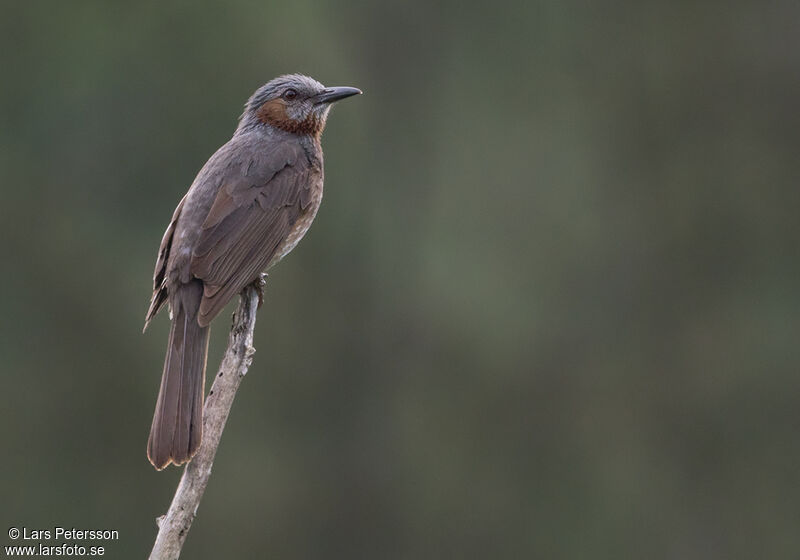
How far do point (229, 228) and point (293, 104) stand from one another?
119cm

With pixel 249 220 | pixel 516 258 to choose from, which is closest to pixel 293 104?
pixel 249 220

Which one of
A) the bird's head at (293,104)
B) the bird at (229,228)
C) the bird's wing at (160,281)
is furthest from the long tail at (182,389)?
the bird's head at (293,104)

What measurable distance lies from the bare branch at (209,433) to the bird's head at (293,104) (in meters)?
1.31

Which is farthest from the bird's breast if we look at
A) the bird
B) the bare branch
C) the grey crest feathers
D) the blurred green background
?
the blurred green background

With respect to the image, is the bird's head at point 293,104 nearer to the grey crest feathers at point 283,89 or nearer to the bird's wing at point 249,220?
the grey crest feathers at point 283,89

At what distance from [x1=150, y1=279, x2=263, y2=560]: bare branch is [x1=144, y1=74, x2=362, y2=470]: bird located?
0.06m

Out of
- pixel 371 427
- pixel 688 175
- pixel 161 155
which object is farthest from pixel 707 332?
pixel 161 155

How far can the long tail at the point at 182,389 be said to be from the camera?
464 centimetres

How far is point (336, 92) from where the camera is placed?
6484 mm

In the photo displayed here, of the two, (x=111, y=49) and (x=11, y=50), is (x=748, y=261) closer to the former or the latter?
(x=111, y=49)

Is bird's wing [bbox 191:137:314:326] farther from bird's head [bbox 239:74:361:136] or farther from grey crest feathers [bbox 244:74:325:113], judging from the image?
grey crest feathers [bbox 244:74:325:113]

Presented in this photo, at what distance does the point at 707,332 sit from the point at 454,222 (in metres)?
3.11

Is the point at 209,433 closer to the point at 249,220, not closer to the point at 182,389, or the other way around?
the point at 182,389

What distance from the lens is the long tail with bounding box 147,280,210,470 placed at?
15.2 feet
